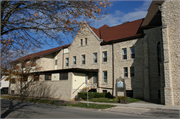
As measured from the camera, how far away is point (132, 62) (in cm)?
2245

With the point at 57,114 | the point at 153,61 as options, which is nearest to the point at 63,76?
the point at 57,114

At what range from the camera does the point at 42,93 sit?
2641cm

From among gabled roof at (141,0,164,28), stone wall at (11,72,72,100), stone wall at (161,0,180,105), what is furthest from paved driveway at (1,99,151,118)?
gabled roof at (141,0,164,28)

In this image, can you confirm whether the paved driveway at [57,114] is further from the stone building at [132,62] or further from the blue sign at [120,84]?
the blue sign at [120,84]

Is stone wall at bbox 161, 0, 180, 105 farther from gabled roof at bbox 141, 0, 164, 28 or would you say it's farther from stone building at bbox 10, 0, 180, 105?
gabled roof at bbox 141, 0, 164, 28

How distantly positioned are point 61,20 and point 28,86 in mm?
25045

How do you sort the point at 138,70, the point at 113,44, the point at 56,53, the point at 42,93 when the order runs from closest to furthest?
the point at 138,70
the point at 113,44
the point at 42,93
the point at 56,53

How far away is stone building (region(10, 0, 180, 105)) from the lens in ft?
53.2

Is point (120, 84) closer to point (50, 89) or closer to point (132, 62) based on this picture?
point (132, 62)

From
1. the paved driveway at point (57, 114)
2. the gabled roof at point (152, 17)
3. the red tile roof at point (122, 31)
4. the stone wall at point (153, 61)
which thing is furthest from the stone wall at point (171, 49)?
the red tile roof at point (122, 31)

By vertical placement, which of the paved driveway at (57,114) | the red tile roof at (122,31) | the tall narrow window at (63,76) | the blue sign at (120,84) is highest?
the red tile roof at (122,31)

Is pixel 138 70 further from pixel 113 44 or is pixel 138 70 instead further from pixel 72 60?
pixel 72 60

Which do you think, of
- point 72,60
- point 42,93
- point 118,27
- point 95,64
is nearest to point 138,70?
point 95,64

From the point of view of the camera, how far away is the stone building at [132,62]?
16.2 m
